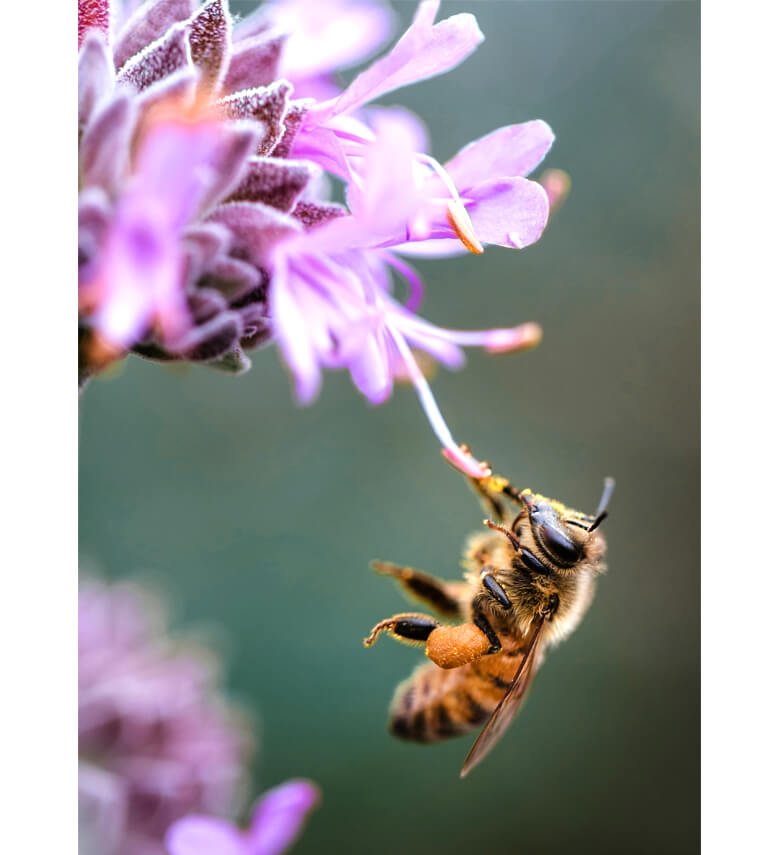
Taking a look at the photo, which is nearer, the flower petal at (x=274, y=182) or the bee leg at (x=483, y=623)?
the flower petal at (x=274, y=182)

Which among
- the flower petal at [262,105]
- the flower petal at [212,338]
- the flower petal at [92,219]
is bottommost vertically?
the flower petal at [212,338]

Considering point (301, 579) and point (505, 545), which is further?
point (301, 579)

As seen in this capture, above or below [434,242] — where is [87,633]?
below

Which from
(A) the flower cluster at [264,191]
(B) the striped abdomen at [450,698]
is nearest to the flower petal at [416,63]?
(A) the flower cluster at [264,191]

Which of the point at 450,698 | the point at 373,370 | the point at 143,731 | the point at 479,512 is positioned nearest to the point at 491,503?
the point at 450,698

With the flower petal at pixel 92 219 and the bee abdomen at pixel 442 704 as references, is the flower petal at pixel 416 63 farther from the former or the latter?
the bee abdomen at pixel 442 704
